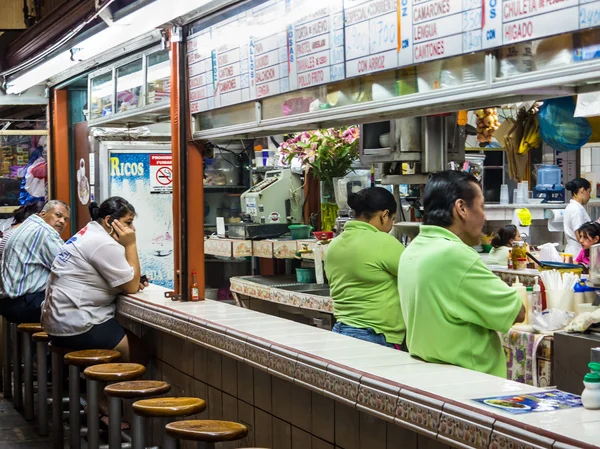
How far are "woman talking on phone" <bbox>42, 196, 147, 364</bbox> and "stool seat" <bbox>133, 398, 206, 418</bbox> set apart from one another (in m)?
1.72

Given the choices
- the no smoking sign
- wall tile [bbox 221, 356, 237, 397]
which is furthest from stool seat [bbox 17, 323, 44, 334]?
wall tile [bbox 221, 356, 237, 397]

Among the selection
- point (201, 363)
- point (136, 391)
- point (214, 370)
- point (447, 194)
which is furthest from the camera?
point (201, 363)

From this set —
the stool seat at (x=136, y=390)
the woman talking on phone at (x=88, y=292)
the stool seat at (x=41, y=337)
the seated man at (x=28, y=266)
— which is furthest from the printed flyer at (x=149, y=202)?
the stool seat at (x=136, y=390)

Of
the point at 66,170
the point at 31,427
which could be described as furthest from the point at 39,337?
the point at 66,170

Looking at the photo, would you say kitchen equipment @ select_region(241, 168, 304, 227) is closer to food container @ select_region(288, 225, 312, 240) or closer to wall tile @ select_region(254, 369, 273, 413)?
food container @ select_region(288, 225, 312, 240)

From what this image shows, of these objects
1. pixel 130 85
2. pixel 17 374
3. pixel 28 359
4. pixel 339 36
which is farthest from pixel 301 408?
pixel 17 374

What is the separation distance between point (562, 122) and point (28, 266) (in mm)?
4458

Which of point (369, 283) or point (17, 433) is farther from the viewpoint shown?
point (17, 433)

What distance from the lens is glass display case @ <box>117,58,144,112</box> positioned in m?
6.23

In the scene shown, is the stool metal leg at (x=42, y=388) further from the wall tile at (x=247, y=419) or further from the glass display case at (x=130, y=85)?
the wall tile at (x=247, y=419)

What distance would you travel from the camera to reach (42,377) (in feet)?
20.5

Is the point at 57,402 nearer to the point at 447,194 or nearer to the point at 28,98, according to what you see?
the point at 447,194

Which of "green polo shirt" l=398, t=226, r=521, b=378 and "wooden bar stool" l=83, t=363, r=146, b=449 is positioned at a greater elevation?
"green polo shirt" l=398, t=226, r=521, b=378

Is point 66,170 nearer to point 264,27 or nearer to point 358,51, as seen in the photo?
point 264,27
